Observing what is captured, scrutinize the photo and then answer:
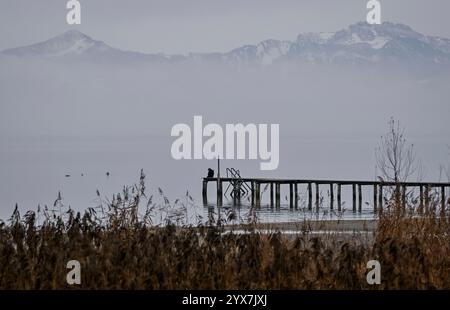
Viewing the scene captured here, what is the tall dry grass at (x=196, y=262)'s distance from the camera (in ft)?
37.3

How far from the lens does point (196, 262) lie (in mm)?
12102

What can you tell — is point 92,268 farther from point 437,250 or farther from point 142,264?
point 437,250

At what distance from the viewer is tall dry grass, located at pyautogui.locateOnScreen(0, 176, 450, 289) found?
447 inches

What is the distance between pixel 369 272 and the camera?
39.3ft

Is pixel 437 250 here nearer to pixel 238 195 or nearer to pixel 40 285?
pixel 40 285

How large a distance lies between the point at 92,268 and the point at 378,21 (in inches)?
309
